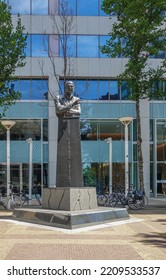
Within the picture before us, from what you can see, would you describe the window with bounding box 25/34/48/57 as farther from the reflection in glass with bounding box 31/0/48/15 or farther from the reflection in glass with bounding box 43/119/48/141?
the reflection in glass with bounding box 43/119/48/141

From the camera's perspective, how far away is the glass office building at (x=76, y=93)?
3028 centimetres

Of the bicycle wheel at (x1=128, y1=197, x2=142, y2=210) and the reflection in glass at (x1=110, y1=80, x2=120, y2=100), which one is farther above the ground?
the reflection in glass at (x1=110, y1=80, x2=120, y2=100)

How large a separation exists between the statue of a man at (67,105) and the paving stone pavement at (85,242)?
401 cm

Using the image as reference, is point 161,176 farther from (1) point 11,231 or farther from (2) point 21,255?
(2) point 21,255

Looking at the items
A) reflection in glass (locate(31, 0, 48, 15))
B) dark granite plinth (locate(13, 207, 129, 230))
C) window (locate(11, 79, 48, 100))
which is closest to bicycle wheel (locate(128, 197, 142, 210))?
dark granite plinth (locate(13, 207, 129, 230))

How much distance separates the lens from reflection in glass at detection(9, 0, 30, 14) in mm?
30478

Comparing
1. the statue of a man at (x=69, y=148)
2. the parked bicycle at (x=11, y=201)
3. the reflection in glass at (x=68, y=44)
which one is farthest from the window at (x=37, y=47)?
the statue of a man at (x=69, y=148)

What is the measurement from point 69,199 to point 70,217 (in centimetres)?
139

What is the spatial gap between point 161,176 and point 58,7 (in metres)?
15.0

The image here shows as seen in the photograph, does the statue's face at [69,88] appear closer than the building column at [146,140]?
Yes

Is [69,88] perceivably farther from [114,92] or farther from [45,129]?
[114,92]

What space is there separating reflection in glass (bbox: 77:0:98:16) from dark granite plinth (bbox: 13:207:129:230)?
2059cm

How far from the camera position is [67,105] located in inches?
566

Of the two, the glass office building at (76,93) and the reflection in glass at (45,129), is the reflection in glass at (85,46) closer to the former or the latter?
the glass office building at (76,93)
